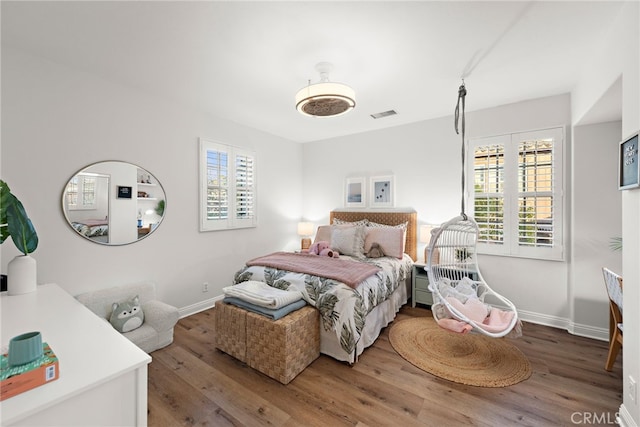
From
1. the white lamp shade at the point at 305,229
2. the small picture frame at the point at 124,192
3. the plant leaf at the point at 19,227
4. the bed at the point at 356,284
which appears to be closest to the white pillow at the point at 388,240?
the bed at the point at 356,284

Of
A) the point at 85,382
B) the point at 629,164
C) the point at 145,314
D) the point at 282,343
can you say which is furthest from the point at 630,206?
the point at 145,314

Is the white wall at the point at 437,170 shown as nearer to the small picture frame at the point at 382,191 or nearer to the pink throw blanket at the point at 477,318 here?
the small picture frame at the point at 382,191

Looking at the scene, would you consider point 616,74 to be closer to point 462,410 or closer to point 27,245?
point 462,410

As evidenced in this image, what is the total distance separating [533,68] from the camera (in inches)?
96.5

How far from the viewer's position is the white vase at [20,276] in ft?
5.76

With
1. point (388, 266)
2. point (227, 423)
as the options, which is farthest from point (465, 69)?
point (227, 423)

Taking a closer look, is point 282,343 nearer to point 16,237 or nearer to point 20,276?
point 20,276

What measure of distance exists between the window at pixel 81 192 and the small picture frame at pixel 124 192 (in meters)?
0.20

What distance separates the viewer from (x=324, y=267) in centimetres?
281

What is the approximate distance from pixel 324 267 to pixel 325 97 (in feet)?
5.41

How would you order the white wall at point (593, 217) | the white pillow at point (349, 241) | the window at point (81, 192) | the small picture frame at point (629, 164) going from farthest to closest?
the white pillow at point (349, 241)
the white wall at point (593, 217)
the window at point (81, 192)
the small picture frame at point (629, 164)

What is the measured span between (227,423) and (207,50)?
8.99ft

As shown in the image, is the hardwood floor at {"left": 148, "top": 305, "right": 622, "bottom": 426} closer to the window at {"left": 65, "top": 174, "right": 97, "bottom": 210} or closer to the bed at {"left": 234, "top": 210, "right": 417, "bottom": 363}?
the bed at {"left": 234, "top": 210, "right": 417, "bottom": 363}

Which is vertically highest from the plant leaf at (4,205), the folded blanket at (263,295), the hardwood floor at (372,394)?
the plant leaf at (4,205)
